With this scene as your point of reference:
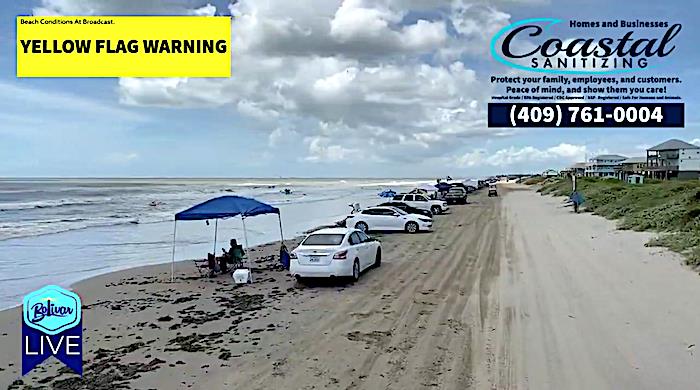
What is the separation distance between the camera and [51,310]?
5.92 m

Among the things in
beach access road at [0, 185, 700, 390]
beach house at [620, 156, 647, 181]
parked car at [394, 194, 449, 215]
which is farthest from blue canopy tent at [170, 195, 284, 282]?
beach house at [620, 156, 647, 181]

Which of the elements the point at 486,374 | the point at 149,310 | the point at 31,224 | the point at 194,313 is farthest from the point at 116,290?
the point at 31,224

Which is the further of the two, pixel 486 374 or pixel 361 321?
pixel 361 321

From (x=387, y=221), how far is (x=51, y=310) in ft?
71.8

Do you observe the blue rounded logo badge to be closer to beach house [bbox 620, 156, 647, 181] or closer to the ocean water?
the ocean water

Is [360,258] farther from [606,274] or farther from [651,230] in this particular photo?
[651,230]

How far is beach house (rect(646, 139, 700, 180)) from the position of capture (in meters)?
68.7

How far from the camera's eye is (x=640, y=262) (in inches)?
619

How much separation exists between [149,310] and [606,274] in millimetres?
10821

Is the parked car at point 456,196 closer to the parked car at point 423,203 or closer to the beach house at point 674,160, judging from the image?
the parked car at point 423,203

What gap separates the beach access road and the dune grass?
761mm

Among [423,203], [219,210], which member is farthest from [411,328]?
[423,203]

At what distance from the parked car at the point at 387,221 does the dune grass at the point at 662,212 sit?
341 inches

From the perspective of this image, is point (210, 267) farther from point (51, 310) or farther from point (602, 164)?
point (602, 164)
